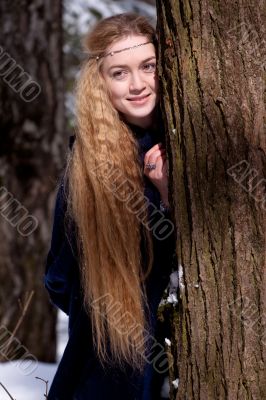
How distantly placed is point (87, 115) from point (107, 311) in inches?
25.6

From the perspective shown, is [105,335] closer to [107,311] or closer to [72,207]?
[107,311]

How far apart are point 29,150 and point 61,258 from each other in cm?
272

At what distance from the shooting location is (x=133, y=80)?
7.79 feet

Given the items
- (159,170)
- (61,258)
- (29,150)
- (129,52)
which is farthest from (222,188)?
(29,150)

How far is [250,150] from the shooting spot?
2.00m

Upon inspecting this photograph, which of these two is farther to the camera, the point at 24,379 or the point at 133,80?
the point at 24,379

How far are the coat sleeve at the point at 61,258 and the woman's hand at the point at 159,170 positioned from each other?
354 mm

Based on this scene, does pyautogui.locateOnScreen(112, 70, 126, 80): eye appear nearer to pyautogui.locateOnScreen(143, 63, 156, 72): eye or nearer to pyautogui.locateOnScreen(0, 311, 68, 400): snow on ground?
pyautogui.locateOnScreen(143, 63, 156, 72): eye

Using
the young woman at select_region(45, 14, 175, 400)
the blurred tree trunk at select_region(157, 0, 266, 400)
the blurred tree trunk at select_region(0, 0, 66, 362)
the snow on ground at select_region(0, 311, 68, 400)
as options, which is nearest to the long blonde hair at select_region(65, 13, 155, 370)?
the young woman at select_region(45, 14, 175, 400)

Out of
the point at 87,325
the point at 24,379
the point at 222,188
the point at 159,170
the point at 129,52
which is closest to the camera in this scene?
the point at 222,188

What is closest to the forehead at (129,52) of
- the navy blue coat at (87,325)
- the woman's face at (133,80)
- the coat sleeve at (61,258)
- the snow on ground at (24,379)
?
the woman's face at (133,80)

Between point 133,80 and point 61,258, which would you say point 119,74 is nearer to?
point 133,80

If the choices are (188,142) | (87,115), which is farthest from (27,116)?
(188,142)

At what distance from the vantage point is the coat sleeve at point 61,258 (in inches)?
100
